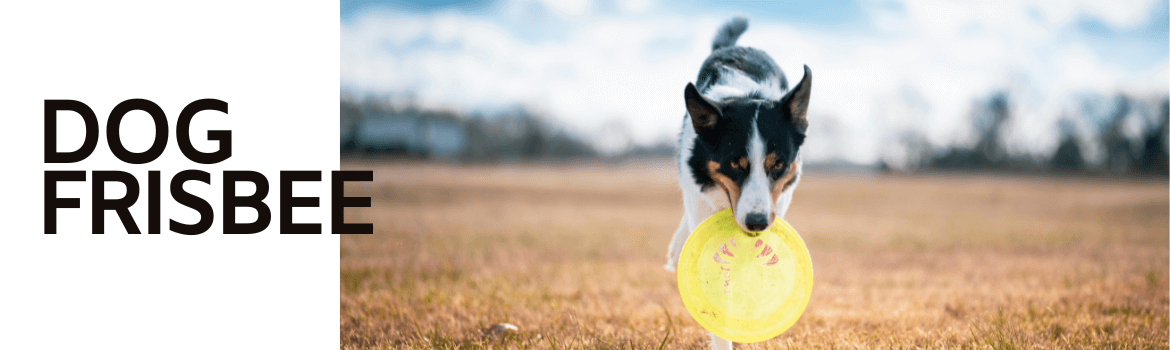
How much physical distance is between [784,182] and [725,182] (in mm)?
319

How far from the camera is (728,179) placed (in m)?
3.17

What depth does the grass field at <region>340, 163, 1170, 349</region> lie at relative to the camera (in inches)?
158

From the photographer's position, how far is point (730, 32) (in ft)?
17.2

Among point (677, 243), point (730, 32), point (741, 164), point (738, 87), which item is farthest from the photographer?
point (730, 32)

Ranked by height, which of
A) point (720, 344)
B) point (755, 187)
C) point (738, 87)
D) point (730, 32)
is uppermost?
point (730, 32)

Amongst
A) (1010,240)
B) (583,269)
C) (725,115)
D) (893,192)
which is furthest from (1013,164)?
(725,115)

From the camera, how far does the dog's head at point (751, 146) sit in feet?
9.87

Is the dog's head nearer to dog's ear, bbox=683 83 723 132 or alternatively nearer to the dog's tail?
dog's ear, bbox=683 83 723 132

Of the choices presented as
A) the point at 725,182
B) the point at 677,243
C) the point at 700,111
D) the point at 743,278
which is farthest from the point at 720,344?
the point at 700,111

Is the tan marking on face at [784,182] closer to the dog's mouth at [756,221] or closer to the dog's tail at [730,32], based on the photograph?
the dog's mouth at [756,221]

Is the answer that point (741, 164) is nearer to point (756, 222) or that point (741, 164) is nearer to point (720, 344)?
point (756, 222)

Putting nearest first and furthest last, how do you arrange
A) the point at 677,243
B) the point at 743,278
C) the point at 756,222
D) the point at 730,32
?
the point at 756,222 < the point at 743,278 < the point at 677,243 < the point at 730,32

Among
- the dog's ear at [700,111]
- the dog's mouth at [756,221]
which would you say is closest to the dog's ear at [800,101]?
the dog's ear at [700,111]

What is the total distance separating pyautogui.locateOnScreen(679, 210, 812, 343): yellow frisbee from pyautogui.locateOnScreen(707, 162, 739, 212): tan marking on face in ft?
0.56
